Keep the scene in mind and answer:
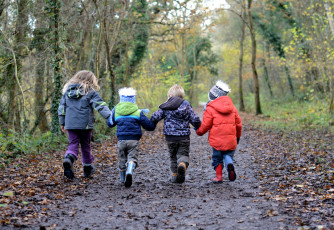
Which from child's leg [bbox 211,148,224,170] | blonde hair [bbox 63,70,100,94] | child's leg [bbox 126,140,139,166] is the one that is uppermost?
blonde hair [bbox 63,70,100,94]

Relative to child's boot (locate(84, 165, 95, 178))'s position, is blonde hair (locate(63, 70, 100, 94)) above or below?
above

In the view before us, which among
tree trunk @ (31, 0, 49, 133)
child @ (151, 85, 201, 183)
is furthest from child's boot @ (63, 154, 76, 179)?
tree trunk @ (31, 0, 49, 133)

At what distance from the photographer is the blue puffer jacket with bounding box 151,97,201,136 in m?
6.46

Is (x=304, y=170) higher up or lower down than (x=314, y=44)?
lower down

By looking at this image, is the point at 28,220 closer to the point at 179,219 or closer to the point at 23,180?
the point at 179,219

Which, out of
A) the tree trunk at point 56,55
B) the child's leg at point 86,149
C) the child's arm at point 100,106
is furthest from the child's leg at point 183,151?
the tree trunk at point 56,55

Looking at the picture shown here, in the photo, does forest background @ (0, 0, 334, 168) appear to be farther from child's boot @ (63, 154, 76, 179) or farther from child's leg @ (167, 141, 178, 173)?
child's leg @ (167, 141, 178, 173)

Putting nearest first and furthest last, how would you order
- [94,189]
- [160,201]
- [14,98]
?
1. [160,201]
2. [94,189]
3. [14,98]

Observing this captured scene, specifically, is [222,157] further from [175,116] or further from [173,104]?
[173,104]

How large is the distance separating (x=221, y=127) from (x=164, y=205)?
2.08 metres

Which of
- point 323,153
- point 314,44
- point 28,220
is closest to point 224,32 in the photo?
point 314,44

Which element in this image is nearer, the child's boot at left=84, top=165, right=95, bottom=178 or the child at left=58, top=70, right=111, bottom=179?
the child at left=58, top=70, right=111, bottom=179

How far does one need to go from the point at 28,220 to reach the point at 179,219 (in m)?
1.91

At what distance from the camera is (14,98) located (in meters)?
12.6
